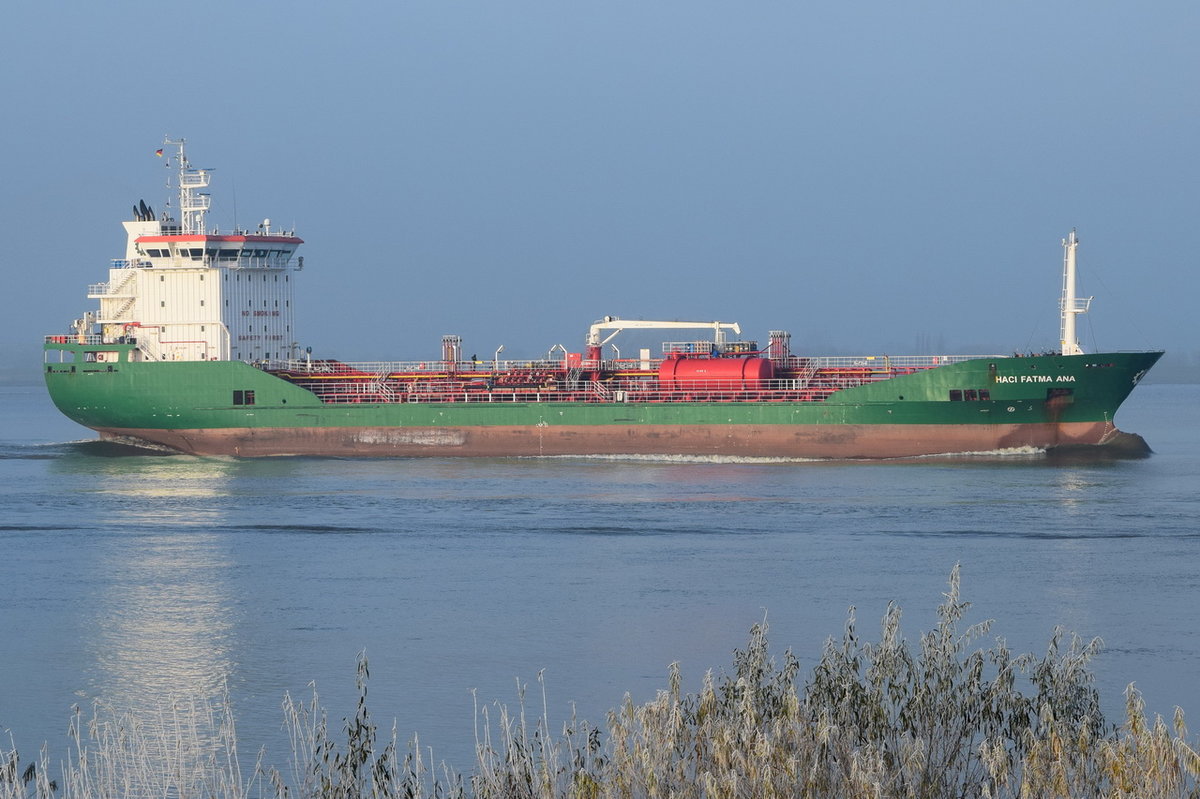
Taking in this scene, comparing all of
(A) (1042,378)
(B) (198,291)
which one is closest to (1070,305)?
(A) (1042,378)

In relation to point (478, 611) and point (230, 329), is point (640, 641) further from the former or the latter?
point (230, 329)

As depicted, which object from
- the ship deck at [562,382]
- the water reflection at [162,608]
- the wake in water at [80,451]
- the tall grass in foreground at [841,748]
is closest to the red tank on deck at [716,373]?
the ship deck at [562,382]

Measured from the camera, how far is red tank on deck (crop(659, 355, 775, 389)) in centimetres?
3453

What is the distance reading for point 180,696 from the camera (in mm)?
13320

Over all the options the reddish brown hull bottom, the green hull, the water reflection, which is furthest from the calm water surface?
the green hull

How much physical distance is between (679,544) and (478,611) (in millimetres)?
5543

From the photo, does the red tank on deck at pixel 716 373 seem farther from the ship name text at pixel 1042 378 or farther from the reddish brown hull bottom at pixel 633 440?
the ship name text at pixel 1042 378

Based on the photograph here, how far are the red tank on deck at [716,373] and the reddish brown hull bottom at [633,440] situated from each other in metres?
1.34

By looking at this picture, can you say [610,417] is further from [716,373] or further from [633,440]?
[716,373]

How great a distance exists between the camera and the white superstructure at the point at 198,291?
38125mm

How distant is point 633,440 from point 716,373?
2.65 m

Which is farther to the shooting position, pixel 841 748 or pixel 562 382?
pixel 562 382

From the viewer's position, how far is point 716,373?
114 feet

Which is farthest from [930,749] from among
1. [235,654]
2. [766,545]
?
[766,545]
